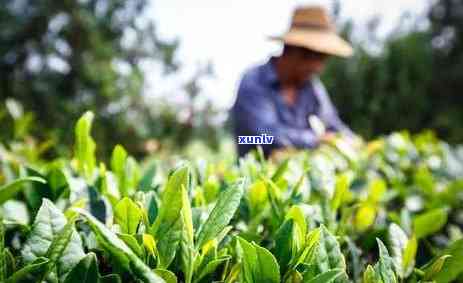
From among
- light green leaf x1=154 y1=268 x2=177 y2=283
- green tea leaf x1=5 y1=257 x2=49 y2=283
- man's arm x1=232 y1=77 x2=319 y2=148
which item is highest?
green tea leaf x1=5 y1=257 x2=49 y2=283

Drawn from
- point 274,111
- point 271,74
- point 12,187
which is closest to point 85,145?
point 12,187

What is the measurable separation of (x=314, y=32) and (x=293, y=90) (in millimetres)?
532

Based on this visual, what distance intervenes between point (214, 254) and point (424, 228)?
953 mm

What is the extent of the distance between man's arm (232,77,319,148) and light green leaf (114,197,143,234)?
255cm

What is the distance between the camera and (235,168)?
220 centimetres

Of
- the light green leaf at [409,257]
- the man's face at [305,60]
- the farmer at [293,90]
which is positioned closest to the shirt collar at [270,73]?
the farmer at [293,90]

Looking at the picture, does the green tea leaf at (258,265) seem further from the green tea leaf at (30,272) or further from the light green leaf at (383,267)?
the green tea leaf at (30,272)

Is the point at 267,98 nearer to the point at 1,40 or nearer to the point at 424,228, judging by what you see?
the point at 424,228

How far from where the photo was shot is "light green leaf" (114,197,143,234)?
4.23 ft

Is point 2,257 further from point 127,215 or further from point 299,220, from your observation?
point 299,220

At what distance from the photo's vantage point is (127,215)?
131cm

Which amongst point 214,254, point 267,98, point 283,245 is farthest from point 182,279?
point 267,98

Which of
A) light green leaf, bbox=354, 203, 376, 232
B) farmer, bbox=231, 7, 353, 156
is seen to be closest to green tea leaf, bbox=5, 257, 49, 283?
light green leaf, bbox=354, 203, 376, 232
